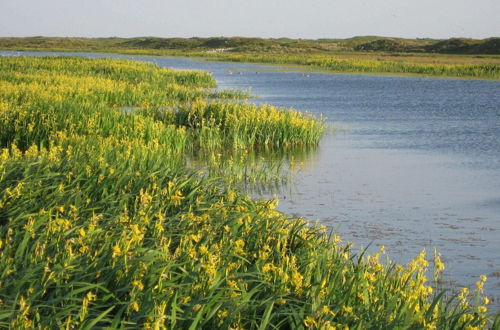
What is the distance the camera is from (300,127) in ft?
67.2

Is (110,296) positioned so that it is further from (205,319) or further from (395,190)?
(395,190)

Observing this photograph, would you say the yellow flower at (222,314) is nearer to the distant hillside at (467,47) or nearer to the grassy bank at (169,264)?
the grassy bank at (169,264)

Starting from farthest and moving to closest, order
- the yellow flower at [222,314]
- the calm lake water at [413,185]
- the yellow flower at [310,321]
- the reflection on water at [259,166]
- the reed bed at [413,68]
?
the reed bed at [413,68]
the reflection on water at [259,166]
the calm lake water at [413,185]
the yellow flower at [222,314]
the yellow flower at [310,321]

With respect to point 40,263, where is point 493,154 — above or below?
below

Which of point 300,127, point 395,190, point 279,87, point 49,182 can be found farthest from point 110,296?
point 279,87

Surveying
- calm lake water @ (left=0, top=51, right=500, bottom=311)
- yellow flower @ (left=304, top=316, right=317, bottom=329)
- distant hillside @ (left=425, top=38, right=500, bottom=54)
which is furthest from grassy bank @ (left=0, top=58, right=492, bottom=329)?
distant hillside @ (left=425, top=38, right=500, bottom=54)

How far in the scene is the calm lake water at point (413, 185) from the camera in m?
10.2

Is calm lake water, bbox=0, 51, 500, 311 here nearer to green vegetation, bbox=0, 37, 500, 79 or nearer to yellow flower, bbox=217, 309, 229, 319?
yellow flower, bbox=217, 309, 229, 319

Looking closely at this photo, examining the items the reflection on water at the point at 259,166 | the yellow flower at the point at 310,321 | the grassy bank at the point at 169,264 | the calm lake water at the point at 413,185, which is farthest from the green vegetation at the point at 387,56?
the yellow flower at the point at 310,321

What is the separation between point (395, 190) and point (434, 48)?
389ft

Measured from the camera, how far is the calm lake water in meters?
10.2

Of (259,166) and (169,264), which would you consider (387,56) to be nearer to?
(259,166)

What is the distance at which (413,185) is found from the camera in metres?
15.0

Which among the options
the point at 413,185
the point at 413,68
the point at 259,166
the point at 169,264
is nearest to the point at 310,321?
the point at 169,264
